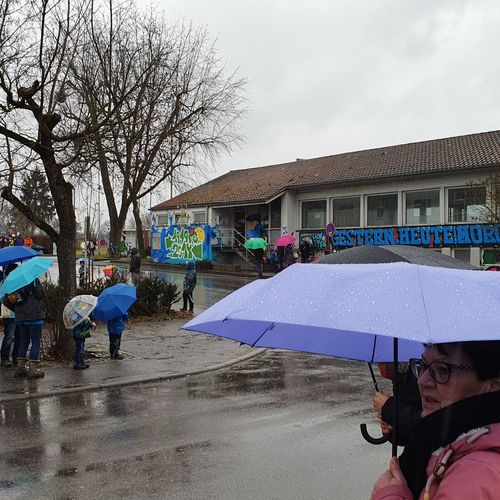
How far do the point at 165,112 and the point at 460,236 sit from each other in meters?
15.9

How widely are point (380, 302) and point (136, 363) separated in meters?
9.00

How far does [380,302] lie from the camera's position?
76.2 inches

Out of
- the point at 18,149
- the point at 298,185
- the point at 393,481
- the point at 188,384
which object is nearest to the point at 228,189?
the point at 298,185

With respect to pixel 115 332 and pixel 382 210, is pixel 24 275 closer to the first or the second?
pixel 115 332

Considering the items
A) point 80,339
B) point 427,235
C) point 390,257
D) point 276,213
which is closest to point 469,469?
point 390,257

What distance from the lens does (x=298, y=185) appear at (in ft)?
119

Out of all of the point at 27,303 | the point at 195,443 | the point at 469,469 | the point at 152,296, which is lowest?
the point at 195,443

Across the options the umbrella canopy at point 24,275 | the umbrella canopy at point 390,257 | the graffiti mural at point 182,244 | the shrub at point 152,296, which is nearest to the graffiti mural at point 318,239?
the graffiti mural at point 182,244

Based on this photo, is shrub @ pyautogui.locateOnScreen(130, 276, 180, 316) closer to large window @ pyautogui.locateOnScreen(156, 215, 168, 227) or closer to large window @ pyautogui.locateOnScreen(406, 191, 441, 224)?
large window @ pyautogui.locateOnScreen(406, 191, 441, 224)

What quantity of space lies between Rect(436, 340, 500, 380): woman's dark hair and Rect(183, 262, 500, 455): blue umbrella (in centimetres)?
9

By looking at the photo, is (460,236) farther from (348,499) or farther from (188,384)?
(348,499)

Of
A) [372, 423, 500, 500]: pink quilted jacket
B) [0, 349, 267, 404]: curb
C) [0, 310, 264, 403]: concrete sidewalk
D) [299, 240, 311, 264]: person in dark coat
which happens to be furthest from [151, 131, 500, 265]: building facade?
[372, 423, 500, 500]: pink quilted jacket

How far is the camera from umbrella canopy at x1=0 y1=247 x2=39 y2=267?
892 cm

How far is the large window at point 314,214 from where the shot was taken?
36031 millimetres
